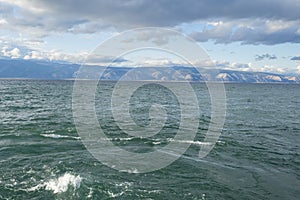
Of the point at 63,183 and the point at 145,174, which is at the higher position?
the point at 63,183

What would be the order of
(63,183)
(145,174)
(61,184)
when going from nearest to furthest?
(61,184) < (63,183) < (145,174)

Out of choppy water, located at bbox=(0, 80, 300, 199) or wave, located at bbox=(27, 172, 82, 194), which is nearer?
wave, located at bbox=(27, 172, 82, 194)

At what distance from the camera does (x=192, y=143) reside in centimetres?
3766

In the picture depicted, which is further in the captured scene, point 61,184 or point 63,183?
point 63,183

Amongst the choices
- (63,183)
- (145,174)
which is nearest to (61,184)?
(63,183)

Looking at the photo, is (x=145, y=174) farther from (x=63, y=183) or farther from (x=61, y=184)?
(x=61, y=184)

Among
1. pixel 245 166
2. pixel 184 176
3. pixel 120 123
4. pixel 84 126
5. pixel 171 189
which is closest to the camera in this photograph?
pixel 171 189

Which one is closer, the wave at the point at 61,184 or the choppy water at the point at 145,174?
the wave at the point at 61,184

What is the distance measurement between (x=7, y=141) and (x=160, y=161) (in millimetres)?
18598

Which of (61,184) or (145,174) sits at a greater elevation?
(61,184)

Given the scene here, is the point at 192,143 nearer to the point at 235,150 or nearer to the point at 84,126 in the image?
the point at 235,150

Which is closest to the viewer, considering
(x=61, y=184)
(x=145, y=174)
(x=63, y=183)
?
(x=61, y=184)

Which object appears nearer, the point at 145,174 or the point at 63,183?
the point at 63,183

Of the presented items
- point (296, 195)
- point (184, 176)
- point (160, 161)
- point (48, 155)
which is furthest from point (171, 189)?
point (48, 155)
